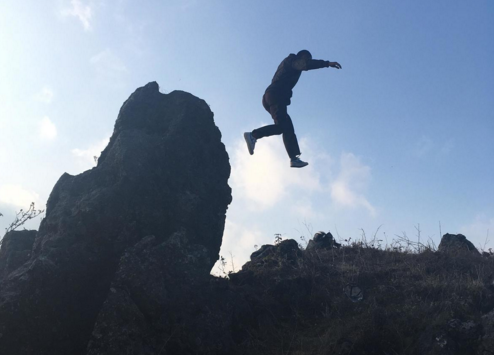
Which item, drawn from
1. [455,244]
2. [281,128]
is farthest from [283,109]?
[455,244]

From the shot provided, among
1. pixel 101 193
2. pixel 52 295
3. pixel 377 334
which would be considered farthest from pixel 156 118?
pixel 377 334

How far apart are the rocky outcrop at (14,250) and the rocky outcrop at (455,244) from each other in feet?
25.6

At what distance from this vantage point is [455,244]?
1070cm

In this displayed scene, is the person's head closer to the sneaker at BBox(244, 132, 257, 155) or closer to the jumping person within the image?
the jumping person

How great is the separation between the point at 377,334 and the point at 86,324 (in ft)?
11.2

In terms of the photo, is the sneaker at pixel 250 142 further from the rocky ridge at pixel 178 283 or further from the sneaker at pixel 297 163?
the rocky ridge at pixel 178 283

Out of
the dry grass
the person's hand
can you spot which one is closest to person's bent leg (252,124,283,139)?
the person's hand

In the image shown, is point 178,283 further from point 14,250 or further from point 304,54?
point 304,54

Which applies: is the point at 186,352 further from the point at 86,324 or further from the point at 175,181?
the point at 175,181

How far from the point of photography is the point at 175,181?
276 inches

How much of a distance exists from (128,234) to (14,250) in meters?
2.11

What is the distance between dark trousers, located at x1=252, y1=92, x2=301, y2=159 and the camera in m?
8.63

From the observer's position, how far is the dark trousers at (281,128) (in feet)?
28.3

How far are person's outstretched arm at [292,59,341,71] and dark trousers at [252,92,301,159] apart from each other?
27.8 inches
